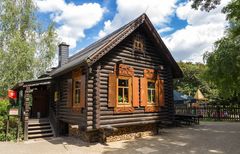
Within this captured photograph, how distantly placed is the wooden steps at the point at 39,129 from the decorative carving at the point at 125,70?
5818 mm

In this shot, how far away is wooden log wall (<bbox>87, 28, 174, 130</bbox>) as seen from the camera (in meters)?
10.9

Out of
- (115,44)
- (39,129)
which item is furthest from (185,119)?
(39,129)

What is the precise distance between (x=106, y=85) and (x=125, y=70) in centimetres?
143

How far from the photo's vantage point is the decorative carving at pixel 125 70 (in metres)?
12.1

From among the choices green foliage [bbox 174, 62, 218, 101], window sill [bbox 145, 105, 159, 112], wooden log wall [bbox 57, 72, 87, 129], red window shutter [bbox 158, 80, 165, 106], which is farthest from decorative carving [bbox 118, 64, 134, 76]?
green foliage [bbox 174, 62, 218, 101]

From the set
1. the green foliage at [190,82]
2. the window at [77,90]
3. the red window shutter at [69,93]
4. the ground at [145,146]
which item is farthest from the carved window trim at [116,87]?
the green foliage at [190,82]

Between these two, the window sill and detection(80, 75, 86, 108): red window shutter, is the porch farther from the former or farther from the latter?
the window sill

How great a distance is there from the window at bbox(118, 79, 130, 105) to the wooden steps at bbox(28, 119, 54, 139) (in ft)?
16.6

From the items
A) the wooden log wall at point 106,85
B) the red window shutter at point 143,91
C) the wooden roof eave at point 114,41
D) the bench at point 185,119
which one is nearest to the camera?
the wooden roof eave at point 114,41

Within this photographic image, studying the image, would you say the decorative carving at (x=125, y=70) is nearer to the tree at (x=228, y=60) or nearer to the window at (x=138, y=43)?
the window at (x=138, y=43)

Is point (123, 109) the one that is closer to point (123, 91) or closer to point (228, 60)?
point (123, 91)

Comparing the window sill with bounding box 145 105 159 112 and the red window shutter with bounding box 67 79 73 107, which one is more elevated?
the red window shutter with bounding box 67 79 73 107

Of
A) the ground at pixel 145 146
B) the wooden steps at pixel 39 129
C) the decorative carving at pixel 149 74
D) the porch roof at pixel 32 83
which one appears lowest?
the ground at pixel 145 146

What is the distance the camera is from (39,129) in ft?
46.7
